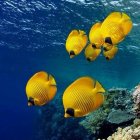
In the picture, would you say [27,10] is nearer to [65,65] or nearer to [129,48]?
[129,48]

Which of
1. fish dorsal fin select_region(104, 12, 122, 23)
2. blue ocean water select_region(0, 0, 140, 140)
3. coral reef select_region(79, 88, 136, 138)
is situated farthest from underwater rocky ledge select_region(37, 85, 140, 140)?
blue ocean water select_region(0, 0, 140, 140)

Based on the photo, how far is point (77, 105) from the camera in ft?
9.56

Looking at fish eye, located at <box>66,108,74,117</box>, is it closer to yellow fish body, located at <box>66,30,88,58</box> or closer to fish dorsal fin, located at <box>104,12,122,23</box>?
fish dorsal fin, located at <box>104,12,122,23</box>

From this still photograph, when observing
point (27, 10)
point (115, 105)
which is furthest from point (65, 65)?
point (115, 105)

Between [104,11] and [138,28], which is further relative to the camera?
[138,28]

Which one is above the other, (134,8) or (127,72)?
(134,8)

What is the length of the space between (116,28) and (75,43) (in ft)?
3.44

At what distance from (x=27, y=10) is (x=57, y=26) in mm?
4066

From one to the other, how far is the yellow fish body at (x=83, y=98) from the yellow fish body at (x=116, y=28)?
914 millimetres

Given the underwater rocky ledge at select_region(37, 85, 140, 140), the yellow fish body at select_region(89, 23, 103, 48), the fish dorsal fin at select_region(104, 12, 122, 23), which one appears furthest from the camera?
the underwater rocky ledge at select_region(37, 85, 140, 140)

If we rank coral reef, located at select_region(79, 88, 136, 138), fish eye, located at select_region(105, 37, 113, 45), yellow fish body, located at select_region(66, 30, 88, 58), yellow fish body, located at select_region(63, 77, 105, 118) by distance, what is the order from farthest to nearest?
coral reef, located at select_region(79, 88, 136, 138)
yellow fish body, located at select_region(66, 30, 88, 58)
fish eye, located at select_region(105, 37, 113, 45)
yellow fish body, located at select_region(63, 77, 105, 118)

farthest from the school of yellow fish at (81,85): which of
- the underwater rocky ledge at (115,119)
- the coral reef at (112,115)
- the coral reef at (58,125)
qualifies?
the coral reef at (58,125)

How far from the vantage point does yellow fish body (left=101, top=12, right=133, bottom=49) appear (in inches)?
145

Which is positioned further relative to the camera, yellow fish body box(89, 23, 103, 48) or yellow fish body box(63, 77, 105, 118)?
yellow fish body box(89, 23, 103, 48)
